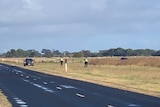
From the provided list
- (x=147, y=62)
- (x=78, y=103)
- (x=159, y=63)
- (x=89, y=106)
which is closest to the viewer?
(x=89, y=106)

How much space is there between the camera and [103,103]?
59.6 ft

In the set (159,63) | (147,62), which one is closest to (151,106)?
(159,63)

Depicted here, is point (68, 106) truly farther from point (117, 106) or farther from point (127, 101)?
point (127, 101)

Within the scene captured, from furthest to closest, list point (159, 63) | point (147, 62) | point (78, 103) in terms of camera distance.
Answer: point (147, 62), point (159, 63), point (78, 103)

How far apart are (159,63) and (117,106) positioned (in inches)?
2612

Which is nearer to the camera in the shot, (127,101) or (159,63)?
(127,101)

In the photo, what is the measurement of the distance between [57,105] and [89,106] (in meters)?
1.32

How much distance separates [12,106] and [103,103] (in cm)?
356

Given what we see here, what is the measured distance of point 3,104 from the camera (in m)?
18.5

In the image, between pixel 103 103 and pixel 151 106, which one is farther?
pixel 103 103

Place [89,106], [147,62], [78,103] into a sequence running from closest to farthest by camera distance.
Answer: [89,106], [78,103], [147,62]

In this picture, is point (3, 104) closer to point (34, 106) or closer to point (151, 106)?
point (34, 106)

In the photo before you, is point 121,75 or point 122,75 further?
point 121,75

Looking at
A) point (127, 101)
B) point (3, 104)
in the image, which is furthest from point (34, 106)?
point (127, 101)
